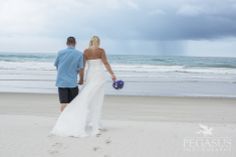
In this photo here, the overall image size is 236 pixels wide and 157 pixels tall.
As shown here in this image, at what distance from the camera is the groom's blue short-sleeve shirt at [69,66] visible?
6875 millimetres

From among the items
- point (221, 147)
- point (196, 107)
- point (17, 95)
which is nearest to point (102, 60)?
point (221, 147)

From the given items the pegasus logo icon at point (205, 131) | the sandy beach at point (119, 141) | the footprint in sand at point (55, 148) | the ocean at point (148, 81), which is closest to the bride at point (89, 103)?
the sandy beach at point (119, 141)

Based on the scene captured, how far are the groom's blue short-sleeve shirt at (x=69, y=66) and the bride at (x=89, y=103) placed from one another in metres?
0.14

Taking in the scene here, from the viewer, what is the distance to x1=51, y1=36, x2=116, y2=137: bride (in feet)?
21.8

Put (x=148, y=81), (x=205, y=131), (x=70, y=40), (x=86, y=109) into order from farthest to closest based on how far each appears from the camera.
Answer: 1. (x=148, y=81)
2. (x=205, y=131)
3. (x=70, y=40)
4. (x=86, y=109)

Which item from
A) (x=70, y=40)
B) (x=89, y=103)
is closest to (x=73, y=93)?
(x=89, y=103)

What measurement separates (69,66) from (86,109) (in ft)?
2.62

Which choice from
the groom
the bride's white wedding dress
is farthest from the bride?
the groom

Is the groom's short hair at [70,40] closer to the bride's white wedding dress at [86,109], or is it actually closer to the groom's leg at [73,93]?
the bride's white wedding dress at [86,109]

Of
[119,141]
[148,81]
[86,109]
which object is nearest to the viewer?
[119,141]

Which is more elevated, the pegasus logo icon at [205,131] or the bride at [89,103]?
the bride at [89,103]

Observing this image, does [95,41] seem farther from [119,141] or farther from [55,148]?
[55,148]

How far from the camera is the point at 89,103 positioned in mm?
6855

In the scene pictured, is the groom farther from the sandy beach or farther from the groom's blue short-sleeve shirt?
the sandy beach
